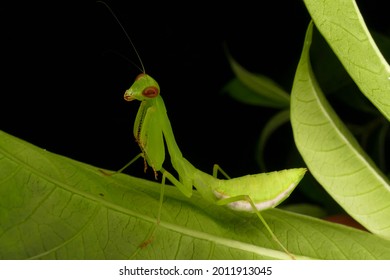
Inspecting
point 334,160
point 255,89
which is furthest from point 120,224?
point 255,89

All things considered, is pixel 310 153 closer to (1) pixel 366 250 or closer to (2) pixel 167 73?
(1) pixel 366 250

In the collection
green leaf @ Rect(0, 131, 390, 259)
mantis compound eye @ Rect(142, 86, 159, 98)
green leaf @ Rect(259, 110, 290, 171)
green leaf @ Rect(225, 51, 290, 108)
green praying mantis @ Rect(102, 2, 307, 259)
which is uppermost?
green leaf @ Rect(225, 51, 290, 108)

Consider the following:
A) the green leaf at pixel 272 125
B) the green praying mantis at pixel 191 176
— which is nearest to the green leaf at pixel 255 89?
the green leaf at pixel 272 125

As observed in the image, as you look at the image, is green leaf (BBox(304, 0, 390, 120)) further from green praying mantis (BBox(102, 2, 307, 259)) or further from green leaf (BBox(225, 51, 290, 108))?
green leaf (BBox(225, 51, 290, 108))

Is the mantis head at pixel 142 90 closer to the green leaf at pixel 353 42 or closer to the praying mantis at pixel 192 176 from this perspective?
the praying mantis at pixel 192 176

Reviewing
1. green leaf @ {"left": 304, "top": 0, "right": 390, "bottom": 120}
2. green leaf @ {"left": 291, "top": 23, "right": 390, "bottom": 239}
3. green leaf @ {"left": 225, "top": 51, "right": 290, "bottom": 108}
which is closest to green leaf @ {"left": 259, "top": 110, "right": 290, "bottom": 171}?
green leaf @ {"left": 225, "top": 51, "right": 290, "bottom": 108}

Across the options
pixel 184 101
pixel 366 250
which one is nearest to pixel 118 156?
pixel 184 101
